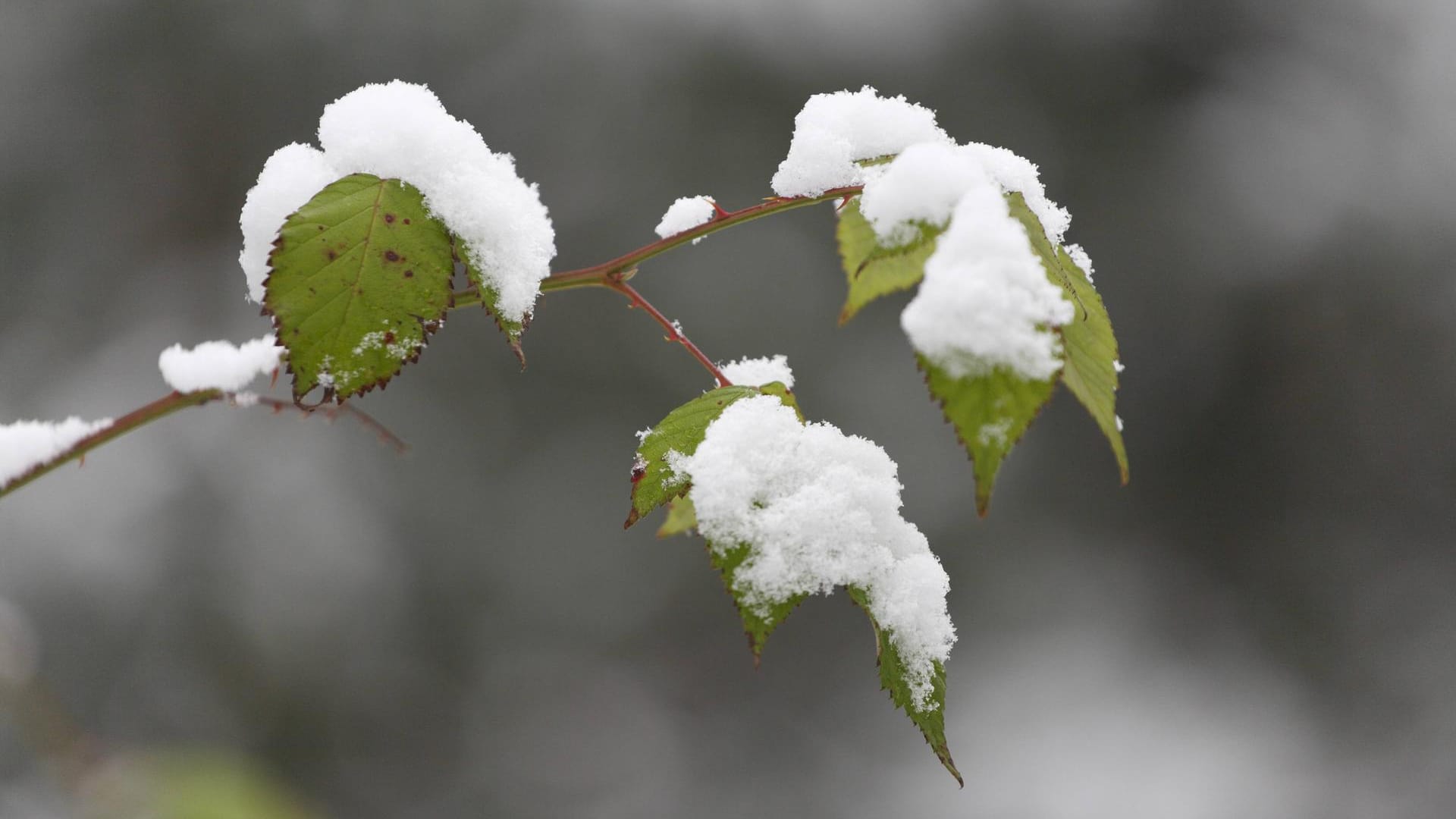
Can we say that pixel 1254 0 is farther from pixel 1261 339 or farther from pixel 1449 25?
pixel 1261 339

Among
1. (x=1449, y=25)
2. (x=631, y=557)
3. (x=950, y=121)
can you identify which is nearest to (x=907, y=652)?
(x=631, y=557)

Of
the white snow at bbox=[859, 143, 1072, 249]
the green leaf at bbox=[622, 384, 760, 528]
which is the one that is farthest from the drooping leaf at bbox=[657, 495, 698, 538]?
the white snow at bbox=[859, 143, 1072, 249]

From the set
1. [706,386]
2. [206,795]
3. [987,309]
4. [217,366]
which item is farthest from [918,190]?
[706,386]

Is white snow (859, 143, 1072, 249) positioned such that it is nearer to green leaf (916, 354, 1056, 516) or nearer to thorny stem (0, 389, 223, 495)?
green leaf (916, 354, 1056, 516)

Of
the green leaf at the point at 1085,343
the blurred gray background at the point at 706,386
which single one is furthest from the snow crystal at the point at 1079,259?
the blurred gray background at the point at 706,386

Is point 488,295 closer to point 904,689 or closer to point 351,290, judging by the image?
point 351,290
